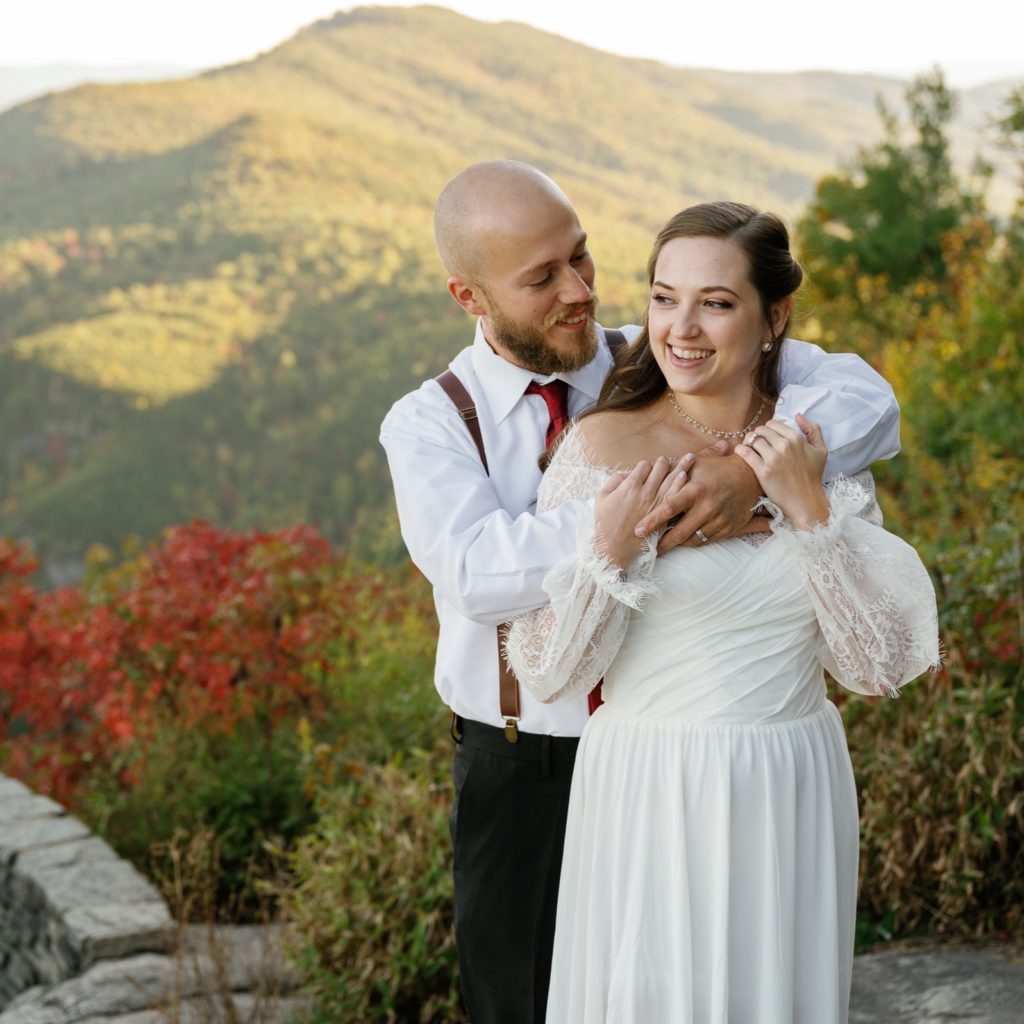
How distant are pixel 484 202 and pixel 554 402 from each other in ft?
1.32

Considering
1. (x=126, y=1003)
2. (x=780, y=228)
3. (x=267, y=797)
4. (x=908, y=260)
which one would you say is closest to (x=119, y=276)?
(x=908, y=260)

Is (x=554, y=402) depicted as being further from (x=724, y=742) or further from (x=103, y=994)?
(x=103, y=994)

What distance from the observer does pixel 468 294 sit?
2.43 meters

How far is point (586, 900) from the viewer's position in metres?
2.08

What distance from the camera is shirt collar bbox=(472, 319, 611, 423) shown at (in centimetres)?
237

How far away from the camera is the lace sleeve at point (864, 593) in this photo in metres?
1.90

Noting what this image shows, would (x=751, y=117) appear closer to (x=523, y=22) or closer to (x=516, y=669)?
(x=523, y=22)

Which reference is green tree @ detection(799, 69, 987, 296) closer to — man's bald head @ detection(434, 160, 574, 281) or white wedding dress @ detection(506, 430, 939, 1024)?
man's bald head @ detection(434, 160, 574, 281)

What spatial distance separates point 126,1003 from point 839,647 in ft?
8.84

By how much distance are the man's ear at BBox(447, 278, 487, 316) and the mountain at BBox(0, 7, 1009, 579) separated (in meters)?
6.11

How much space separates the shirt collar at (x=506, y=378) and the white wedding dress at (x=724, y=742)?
1.18 ft

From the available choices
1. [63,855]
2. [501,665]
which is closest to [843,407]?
[501,665]

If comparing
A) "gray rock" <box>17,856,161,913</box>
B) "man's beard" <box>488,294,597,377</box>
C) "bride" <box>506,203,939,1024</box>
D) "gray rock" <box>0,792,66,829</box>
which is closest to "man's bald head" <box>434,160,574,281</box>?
"man's beard" <box>488,294,597,377</box>

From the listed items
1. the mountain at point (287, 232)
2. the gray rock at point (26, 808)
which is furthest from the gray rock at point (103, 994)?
the mountain at point (287, 232)
